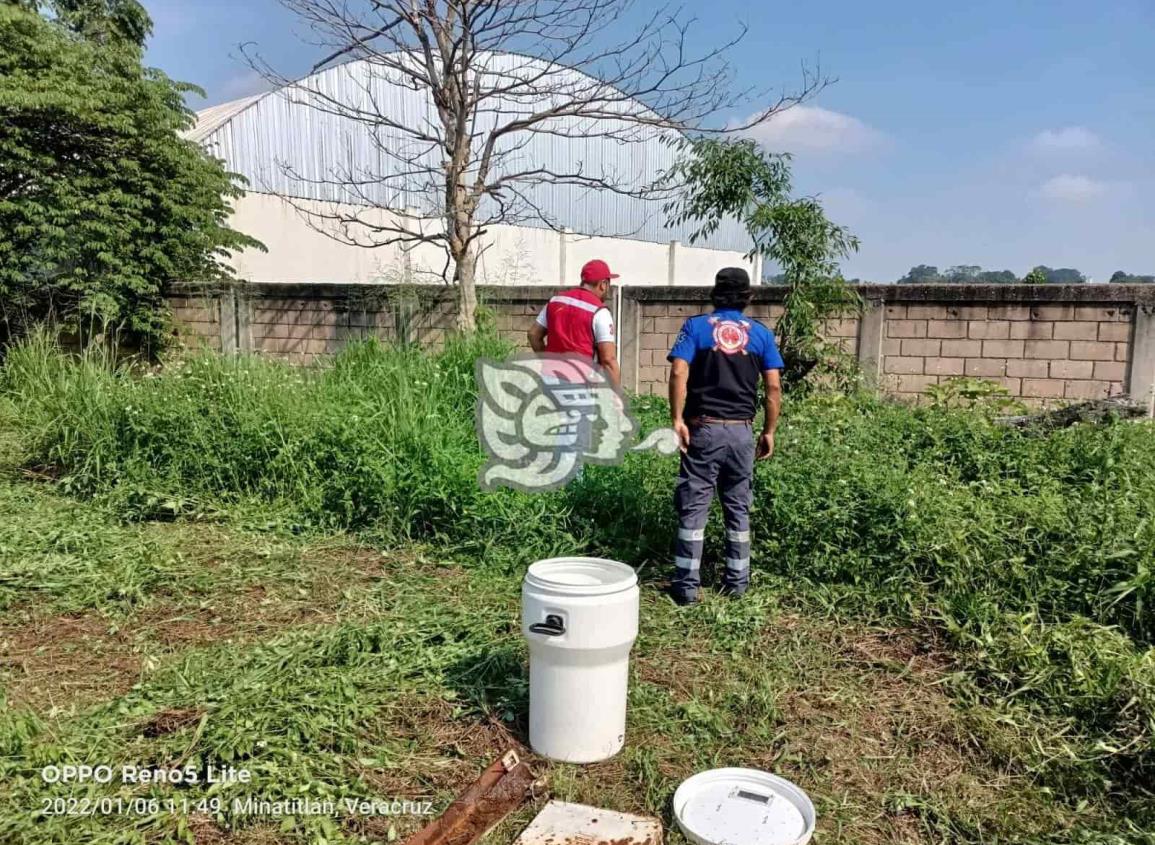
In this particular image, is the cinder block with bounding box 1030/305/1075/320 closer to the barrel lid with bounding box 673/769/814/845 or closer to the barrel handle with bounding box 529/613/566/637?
the barrel lid with bounding box 673/769/814/845

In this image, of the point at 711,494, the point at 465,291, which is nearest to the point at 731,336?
the point at 711,494

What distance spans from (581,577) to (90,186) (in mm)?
9337

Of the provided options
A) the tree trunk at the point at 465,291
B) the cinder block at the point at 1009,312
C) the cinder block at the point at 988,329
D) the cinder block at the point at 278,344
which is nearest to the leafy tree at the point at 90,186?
the cinder block at the point at 278,344

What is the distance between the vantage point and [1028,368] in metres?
6.59

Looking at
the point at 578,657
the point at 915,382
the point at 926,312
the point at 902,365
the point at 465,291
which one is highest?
the point at 465,291

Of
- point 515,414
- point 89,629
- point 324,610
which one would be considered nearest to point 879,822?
point 324,610

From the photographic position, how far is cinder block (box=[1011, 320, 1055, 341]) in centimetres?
648

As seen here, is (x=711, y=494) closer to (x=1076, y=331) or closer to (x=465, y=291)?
(x=1076, y=331)

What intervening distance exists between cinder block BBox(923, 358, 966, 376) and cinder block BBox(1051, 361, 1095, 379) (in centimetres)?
69

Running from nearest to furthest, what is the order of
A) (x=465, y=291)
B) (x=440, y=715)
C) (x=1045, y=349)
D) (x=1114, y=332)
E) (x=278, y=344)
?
(x=440, y=715) < (x=1114, y=332) < (x=1045, y=349) < (x=465, y=291) < (x=278, y=344)

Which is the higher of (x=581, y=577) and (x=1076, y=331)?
(x=1076, y=331)

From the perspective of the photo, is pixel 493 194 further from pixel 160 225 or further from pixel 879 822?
pixel 879 822

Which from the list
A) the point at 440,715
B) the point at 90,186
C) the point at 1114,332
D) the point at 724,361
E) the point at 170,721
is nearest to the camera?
the point at 170,721

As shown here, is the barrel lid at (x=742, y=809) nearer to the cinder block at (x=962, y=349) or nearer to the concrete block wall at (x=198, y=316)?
the cinder block at (x=962, y=349)
